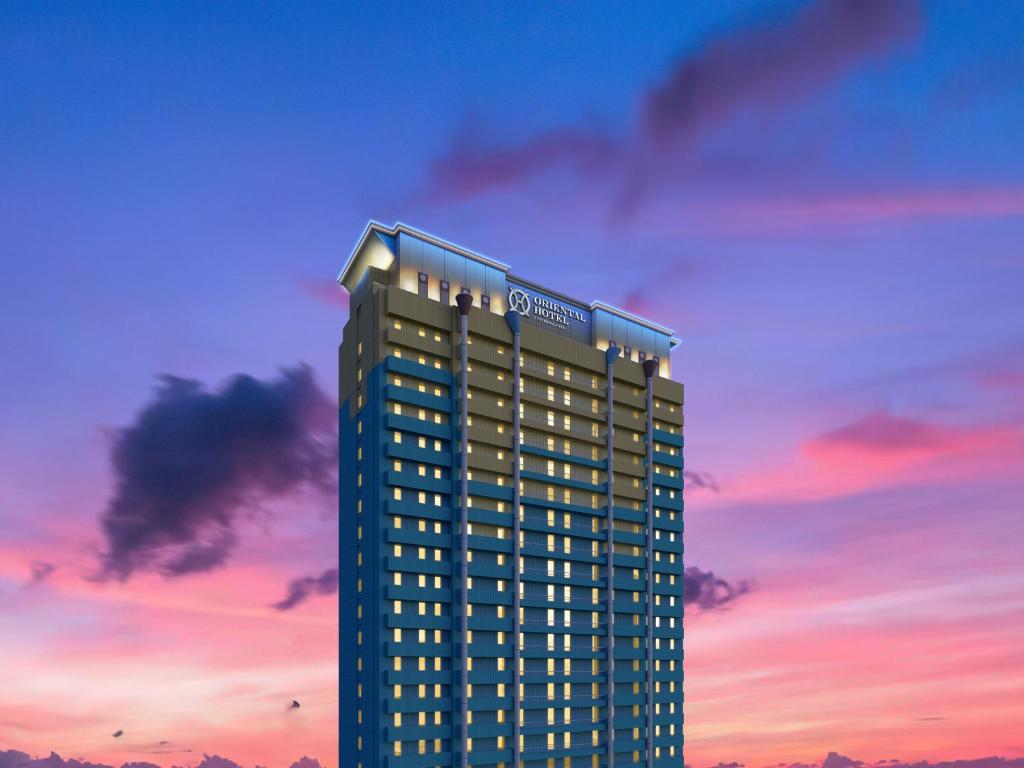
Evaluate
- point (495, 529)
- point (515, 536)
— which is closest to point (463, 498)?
point (495, 529)

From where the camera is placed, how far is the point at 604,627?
137 m

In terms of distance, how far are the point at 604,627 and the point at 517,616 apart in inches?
764

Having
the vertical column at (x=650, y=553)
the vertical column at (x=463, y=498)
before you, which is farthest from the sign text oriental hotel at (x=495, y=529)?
the vertical column at (x=650, y=553)

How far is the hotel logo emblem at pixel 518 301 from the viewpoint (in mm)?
135375

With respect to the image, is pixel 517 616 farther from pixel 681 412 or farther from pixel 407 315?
pixel 681 412

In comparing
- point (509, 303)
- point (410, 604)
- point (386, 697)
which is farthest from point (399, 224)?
point (386, 697)

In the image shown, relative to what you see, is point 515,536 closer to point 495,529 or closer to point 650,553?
point 495,529

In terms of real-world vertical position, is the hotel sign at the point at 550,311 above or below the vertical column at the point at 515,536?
above

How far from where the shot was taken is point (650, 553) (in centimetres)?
14512

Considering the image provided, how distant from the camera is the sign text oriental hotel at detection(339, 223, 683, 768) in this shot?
114m

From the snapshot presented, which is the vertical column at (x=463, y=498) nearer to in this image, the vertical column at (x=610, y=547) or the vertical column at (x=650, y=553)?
the vertical column at (x=610, y=547)

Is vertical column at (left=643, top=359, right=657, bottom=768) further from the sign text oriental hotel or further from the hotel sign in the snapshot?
the hotel sign

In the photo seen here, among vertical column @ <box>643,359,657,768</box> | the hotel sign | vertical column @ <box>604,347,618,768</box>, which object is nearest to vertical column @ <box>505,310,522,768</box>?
the hotel sign

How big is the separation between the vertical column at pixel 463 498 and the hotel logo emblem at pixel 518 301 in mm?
10866
